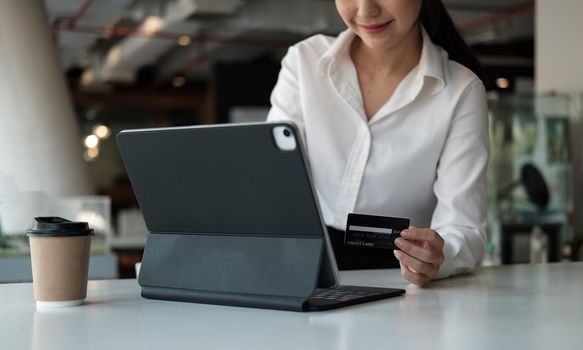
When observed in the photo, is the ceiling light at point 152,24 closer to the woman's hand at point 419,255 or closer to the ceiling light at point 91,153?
the ceiling light at point 91,153

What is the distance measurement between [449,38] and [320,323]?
3.71 feet

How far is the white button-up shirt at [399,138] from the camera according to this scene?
191cm

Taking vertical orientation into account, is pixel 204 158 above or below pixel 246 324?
above

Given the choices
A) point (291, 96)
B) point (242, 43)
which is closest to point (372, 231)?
point (291, 96)

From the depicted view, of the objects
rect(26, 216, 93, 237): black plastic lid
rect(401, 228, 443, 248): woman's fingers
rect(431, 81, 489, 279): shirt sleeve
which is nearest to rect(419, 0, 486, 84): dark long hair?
rect(431, 81, 489, 279): shirt sleeve

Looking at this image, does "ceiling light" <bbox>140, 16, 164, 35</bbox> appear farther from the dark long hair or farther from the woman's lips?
the woman's lips

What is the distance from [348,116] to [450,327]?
1.03 m

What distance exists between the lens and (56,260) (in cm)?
131

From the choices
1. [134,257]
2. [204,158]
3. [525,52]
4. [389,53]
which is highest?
[525,52]

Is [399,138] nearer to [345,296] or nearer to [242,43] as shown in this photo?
[345,296]

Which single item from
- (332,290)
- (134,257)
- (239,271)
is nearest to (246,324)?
(239,271)

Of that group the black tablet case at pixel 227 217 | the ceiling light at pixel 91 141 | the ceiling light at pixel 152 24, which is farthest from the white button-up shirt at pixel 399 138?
the ceiling light at pixel 91 141

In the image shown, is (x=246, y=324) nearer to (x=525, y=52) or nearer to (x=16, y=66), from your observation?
(x=16, y=66)

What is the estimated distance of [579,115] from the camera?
622cm
